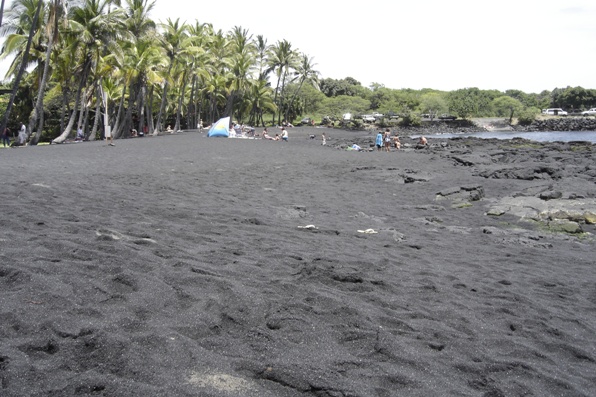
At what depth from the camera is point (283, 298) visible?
4539 mm

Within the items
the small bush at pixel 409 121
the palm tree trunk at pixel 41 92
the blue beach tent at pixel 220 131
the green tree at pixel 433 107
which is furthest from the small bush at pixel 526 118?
the palm tree trunk at pixel 41 92

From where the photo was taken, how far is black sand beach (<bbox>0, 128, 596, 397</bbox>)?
314cm

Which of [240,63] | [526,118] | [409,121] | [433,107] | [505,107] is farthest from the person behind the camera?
[505,107]

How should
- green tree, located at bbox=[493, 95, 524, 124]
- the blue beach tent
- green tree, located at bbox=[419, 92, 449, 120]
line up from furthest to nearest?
green tree, located at bbox=[493, 95, 524, 124] < green tree, located at bbox=[419, 92, 449, 120] < the blue beach tent

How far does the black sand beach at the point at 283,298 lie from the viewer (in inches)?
124

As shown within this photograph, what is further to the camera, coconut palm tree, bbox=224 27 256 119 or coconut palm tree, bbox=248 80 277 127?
coconut palm tree, bbox=248 80 277 127

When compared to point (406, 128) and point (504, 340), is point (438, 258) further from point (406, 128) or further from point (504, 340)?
point (406, 128)

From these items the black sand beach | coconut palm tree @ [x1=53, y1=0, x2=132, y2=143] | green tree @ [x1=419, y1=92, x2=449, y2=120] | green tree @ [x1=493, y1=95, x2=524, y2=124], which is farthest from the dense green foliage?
green tree @ [x1=493, y1=95, x2=524, y2=124]

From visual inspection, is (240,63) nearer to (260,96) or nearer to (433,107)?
(260,96)

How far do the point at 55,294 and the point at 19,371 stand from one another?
3.78 ft

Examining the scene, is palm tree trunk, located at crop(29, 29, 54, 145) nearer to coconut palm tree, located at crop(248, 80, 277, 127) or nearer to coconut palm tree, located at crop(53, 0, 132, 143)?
coconut palm tree, located at crop(53, 0, 132, 143)

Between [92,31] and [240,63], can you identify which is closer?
[92,31]

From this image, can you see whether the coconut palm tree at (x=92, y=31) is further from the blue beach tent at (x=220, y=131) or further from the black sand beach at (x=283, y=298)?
the black sand beach at (x=283, y=298)

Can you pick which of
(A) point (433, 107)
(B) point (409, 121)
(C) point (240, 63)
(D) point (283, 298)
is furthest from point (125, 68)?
(A) point (433, 107)
